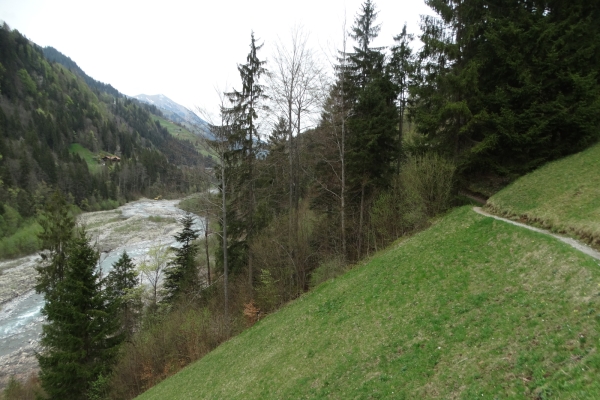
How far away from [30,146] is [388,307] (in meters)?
135

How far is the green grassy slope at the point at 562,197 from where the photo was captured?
1124 cm

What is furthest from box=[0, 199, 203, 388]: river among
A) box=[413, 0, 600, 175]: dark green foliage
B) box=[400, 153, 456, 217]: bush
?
box=[413, 0, 600, 175]: dark green foliage

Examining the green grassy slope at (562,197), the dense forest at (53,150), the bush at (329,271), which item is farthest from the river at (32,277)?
the green grassy slope at (562,197)

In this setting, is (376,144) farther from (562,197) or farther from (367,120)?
(562,197)

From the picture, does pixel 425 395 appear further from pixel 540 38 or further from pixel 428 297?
pixel 540 38

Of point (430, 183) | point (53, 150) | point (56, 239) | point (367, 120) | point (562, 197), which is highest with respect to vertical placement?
point (53, 150)

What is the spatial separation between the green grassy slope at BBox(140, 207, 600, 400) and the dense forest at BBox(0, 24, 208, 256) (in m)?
Result: 33.6

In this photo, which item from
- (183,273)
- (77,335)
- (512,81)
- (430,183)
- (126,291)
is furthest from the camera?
(183,273)

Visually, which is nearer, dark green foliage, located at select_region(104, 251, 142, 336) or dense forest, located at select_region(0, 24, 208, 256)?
dark green foliage, located at select_region(104, 251, 142, 336)

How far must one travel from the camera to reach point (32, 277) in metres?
45.2

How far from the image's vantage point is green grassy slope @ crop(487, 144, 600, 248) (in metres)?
11.2

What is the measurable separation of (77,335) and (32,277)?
35022mm

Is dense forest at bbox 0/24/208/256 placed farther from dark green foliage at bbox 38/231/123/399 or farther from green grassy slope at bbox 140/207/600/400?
green grassy slope at bbox 140/207/600/400

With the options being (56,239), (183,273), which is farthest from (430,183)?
(56,239)
